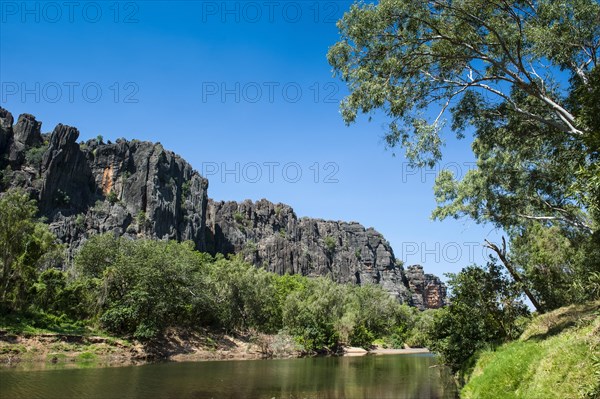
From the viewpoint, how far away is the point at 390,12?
17.7m

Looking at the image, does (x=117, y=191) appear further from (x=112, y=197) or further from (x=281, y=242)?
(x=281, y=242)

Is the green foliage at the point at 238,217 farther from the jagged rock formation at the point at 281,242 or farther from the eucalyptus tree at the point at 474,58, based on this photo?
the eucalyptus tree at the point at 474,58

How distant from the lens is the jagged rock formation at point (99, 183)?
104m

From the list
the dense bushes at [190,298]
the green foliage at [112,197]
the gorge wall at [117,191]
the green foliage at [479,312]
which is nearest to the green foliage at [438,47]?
the green foliage at [479,312]

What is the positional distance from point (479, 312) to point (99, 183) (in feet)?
376

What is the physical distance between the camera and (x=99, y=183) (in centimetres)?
12012

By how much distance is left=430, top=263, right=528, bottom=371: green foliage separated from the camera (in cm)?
2886

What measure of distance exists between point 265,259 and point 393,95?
14597 cm

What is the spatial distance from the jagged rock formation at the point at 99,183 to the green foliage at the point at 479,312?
317 ft

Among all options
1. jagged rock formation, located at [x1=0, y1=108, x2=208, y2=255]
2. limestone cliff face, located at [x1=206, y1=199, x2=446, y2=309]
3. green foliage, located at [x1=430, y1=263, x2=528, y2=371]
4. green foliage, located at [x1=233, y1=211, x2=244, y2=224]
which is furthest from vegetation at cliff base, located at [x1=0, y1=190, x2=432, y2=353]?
green foliage, located at [x1=233, y1=211, x2=244, y2=224]

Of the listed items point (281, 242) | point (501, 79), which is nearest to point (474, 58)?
point (501, 79)

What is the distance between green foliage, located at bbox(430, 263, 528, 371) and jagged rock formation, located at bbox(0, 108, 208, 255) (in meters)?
96.6

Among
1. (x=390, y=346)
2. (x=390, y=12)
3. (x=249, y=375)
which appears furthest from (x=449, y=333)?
(x=390, y=346)

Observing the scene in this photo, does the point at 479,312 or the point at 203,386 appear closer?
the point at 203,386
